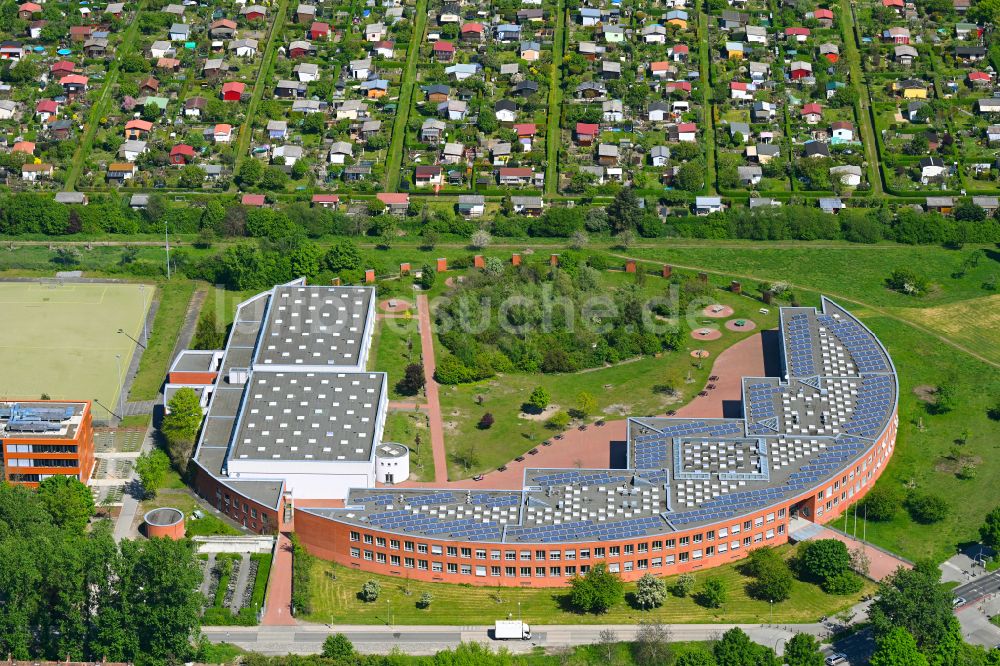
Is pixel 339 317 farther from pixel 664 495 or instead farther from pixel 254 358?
pixel 664 495

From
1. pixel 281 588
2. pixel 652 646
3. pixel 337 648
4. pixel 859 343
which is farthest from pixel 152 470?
pixel 859 343

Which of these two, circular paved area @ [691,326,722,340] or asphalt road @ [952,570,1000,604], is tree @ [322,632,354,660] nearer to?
asphalt road @ [952,570,1000,604]

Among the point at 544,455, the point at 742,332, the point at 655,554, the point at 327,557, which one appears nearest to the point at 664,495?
the point at 655,554

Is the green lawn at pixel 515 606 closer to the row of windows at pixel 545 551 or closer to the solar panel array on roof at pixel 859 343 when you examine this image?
the row of windows at pixel 545 551

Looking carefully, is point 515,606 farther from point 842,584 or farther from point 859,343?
point 859,343

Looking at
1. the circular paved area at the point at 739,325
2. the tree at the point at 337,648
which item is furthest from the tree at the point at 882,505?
the tree at the point at 337,648

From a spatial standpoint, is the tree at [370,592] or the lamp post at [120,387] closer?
the tree at [370,592]

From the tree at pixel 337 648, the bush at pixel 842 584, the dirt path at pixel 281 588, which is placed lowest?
the dirt path at pixel 281 588
